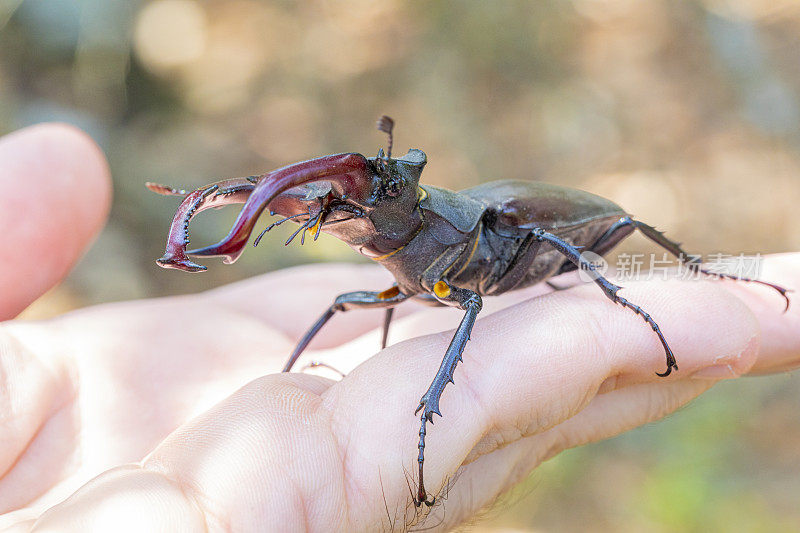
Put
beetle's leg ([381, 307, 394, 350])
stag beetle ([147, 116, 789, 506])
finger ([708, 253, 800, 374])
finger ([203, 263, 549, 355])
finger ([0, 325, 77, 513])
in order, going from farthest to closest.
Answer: finger ([203, 263, 549, 355])
beetle's leg ([381, 307, 394, 350])
finger ([708, 253, 800, 374])
finger ([0, 325, 77, 513])
stag beetle ([147, 116, 789, 506])

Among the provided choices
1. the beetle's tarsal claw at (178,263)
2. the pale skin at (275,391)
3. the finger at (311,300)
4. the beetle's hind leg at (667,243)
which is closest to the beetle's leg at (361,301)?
the pale skin at (275,391)

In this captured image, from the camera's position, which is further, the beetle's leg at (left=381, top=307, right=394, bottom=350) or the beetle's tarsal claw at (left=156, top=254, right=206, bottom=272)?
the beetle's leg at (left=381, top=307, right=394, bottom=350)

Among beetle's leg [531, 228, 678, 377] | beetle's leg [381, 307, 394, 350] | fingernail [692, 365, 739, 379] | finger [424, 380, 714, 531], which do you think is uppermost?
beetle's leg [531, 228, 678, 377]

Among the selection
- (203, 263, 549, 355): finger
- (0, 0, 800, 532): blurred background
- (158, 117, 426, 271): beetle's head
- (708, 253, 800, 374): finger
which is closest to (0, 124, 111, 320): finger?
(203, 263, 549, 355): finger

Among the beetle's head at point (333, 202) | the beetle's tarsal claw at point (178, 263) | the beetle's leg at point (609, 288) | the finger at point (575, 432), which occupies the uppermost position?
the beetle's head at point (333, 202)

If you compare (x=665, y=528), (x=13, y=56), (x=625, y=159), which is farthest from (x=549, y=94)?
(x=13, y=56)

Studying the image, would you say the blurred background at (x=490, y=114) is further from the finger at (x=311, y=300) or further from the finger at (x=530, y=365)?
the finger at (x=530, y=365)

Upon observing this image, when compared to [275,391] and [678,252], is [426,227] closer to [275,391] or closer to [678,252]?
[275,391]

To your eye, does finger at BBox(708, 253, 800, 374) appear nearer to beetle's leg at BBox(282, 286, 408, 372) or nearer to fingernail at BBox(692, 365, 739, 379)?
fingernail at BBox(692, 365, 739, 379)
